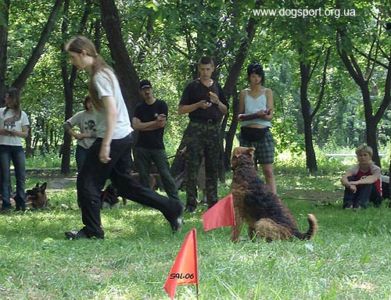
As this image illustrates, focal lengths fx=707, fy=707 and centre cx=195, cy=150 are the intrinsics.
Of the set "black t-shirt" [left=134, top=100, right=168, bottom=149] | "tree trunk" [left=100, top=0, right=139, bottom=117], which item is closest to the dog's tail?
"black t-shirt" [left=134, top=100, right=168, bottom=149]

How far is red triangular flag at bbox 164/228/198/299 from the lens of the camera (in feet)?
11.4

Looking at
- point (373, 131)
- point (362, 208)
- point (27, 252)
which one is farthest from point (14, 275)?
point (373, 131)

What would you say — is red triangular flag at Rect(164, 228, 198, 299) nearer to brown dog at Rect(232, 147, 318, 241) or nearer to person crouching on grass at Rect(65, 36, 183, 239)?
brown dog at Rect(232, 147, 318, 241)

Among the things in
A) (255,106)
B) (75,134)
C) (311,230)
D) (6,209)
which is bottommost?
(6,209)

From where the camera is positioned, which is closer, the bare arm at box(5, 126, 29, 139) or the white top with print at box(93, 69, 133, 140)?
the white top with print at box(93, 69, 133, 140)

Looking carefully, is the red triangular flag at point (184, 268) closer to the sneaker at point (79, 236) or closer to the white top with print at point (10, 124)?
the sneaker at point (79, 236)

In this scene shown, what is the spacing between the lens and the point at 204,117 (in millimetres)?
8641

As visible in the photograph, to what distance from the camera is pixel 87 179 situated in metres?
6.51

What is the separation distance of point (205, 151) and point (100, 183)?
2.42 metres

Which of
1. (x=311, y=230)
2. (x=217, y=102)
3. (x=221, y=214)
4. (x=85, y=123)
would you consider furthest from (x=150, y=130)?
(x=311, y=230)

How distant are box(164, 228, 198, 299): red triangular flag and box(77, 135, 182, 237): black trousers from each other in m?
3.03

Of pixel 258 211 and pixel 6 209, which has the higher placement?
pixel 258 211

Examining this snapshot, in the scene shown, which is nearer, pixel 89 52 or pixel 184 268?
pixel 184 268

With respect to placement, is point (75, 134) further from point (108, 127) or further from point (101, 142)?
point (108, 127)
